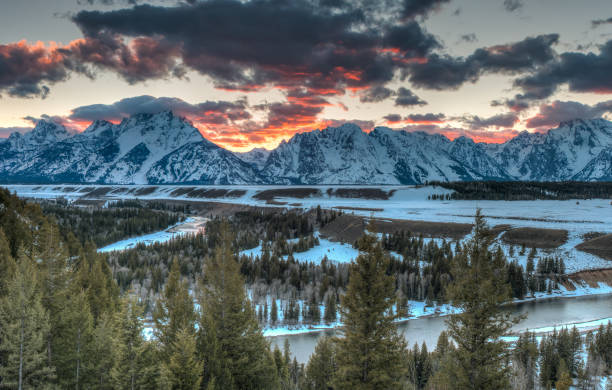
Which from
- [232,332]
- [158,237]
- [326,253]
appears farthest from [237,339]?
[158,237]

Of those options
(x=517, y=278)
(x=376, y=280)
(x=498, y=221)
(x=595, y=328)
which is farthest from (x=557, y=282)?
(x=376, y=280)

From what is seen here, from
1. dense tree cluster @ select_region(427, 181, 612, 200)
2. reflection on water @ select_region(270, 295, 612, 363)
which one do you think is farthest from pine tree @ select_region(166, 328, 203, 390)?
dense tree cluster @ select_region(427, 181, 612, 200)

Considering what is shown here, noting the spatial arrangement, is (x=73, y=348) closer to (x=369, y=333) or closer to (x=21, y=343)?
(x=21, y=343)

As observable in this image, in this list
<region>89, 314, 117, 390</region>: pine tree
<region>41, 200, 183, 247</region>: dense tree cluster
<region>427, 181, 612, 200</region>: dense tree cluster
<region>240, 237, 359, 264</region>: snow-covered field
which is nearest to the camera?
<region>89, 314, 117, 390</region>: pine tree

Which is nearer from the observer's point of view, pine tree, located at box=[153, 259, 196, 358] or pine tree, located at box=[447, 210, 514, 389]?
pine tree, located at box=[447, 210, 514, 389]

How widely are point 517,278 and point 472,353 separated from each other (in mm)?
46101

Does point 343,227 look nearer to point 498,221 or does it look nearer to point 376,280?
point 498,221

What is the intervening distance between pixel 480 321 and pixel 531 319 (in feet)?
121

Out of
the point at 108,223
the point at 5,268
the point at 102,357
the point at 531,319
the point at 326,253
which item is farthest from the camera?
the point at 108,223

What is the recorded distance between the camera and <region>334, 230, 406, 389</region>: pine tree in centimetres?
1670

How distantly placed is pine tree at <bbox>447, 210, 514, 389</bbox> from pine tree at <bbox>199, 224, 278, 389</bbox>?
1201 centimetres

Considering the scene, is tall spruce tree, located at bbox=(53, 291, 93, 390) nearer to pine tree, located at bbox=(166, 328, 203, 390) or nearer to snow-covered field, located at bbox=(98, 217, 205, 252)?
pine tree, located at bbox=(166, 328, 203, 390)

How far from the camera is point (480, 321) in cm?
1750

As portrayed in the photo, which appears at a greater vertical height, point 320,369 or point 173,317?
point 173,317
